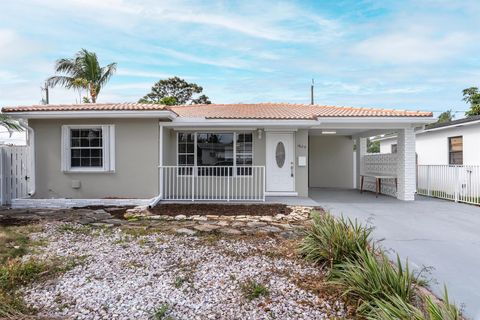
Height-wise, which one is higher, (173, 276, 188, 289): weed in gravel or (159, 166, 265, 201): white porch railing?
(159, 166, 265, 201): white porch railing

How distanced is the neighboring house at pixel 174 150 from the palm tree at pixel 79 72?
12.5 meters

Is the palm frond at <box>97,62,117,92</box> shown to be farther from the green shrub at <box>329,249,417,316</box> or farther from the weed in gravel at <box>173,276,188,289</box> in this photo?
the green shrub at <box>329,249,417,316</box>

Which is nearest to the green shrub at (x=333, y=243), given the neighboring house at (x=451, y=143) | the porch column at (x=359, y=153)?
the neighboring house at (x=451, y=143)

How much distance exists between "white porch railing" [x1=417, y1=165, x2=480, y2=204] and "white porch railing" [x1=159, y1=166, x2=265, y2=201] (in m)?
6.96

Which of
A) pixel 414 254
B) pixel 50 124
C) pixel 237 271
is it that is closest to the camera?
pixel 237 271

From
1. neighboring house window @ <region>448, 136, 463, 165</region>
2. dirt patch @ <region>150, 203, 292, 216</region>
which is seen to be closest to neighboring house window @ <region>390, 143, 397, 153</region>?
neighboring house window @ <region>448, 136, 463, 165</region>

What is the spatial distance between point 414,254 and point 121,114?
8627mm

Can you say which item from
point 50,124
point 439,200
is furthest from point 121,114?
point 439,200

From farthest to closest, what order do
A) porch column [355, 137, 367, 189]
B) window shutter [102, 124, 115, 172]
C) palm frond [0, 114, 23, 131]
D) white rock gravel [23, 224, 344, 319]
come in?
porch column [355, 137, 367, 189]
window shutter [102, 124, 115, 172]
palm frond [0, 114, 23, 131]
white rock gravel [23, 224, 344, 319]

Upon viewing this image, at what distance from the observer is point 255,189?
1108 centimetres

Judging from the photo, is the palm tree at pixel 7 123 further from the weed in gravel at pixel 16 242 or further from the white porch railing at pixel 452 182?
the white porch railing at pixel 452 182

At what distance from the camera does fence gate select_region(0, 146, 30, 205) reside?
10141 millimetres

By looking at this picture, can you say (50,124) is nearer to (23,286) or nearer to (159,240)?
(159,240)

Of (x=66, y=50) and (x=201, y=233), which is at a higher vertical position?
(x=66, y=50)
